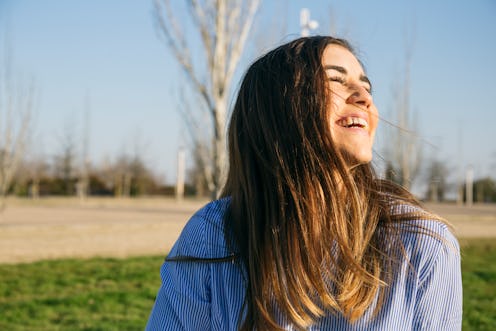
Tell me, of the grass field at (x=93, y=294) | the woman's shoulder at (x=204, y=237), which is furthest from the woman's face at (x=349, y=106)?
the grass field at (x=93, y=294)

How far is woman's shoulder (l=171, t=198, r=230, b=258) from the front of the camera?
1212mm

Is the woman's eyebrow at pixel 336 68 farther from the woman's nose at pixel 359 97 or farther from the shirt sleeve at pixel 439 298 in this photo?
the shirt sleeve at pixel 439 298

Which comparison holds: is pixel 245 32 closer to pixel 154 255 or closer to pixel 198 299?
pixel 154 255

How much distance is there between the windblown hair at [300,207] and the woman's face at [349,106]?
0.11ft

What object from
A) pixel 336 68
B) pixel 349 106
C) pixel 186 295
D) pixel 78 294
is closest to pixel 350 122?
pixel 349 106

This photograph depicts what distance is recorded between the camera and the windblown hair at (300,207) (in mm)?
1121

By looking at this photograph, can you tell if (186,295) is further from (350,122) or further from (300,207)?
(350,122)

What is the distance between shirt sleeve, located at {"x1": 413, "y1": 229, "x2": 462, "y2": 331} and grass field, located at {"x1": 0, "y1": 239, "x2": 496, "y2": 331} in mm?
2483

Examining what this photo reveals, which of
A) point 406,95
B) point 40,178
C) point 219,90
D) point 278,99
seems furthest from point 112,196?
point 278,99

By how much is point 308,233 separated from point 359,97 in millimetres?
379

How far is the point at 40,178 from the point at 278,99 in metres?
50.2

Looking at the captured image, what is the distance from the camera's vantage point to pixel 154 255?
1044cm

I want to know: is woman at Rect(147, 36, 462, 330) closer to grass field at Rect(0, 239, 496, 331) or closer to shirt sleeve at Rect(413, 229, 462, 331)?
shirt sleeve at Rect(413, 229, 462, 331)

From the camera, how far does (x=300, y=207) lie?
46.9 inches
